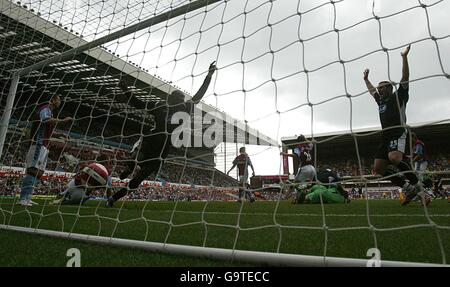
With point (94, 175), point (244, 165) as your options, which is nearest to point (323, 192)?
point (244, 165)

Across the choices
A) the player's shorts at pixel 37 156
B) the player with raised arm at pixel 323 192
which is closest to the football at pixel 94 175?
the player's shorts at pixel 37 156

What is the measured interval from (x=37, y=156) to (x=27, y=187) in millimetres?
476

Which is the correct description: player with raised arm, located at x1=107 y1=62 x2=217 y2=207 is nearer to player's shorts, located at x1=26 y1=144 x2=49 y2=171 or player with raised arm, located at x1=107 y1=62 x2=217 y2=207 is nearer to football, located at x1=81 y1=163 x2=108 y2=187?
football, located at x1=81 y1=163 x2=108 y2=187

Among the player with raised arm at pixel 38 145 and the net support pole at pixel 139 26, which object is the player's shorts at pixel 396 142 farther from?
the player with raised arm at pixel 38 145

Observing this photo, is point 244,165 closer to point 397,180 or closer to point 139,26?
point 397,180

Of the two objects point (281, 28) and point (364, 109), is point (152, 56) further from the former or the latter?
point (364, 109)

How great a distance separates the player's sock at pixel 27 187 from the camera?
5.10 metres

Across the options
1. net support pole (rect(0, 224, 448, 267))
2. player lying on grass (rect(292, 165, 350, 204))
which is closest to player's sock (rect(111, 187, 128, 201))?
net support pole (rect(0, 224, 448, 267))

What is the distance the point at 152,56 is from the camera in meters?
3.96

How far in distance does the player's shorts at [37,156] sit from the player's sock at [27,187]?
257 mm

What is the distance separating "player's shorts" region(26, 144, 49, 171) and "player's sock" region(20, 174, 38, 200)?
0.84 feet

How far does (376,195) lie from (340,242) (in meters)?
24.4

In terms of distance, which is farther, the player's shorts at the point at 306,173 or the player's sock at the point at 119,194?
the player's shorts at the point at 306,173
